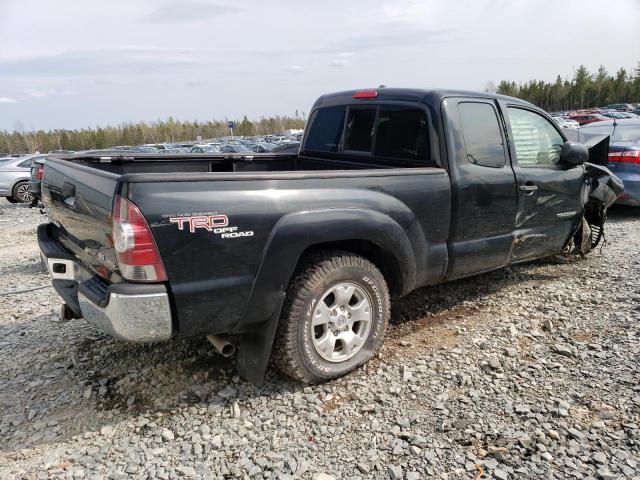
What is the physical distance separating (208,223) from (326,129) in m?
2.39

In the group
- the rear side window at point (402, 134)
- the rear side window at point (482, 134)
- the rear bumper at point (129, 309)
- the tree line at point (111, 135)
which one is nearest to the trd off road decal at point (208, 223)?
the rear bumper at point (129, 309)

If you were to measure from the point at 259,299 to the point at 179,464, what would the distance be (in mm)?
934

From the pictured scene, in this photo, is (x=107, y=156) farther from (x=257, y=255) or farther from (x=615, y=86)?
(x=615, y=86)

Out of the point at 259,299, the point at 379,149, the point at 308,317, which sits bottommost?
the point at 308,317

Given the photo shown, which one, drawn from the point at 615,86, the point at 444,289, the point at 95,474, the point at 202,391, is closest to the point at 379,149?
the point at 444,289

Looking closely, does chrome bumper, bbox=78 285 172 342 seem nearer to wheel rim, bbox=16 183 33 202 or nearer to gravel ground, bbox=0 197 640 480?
gravel ground, bbox=0 197 640 480

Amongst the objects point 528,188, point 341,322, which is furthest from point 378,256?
point 528,188

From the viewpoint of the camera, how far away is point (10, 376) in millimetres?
3516

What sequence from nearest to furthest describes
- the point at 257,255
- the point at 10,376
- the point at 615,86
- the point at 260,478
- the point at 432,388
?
the point at 260,478
the point at 257,255
the point at 432,388
the point at 10,376
the point at 615,86

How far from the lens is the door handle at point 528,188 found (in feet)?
13.8

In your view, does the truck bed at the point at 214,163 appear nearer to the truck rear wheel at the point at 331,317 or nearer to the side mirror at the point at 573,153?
the truck rear wheel at the point at 331,317

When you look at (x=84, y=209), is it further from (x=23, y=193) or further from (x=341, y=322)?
(x=23, y=193)

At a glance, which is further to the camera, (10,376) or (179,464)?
(10,376)

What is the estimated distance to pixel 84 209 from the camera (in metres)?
2.94
